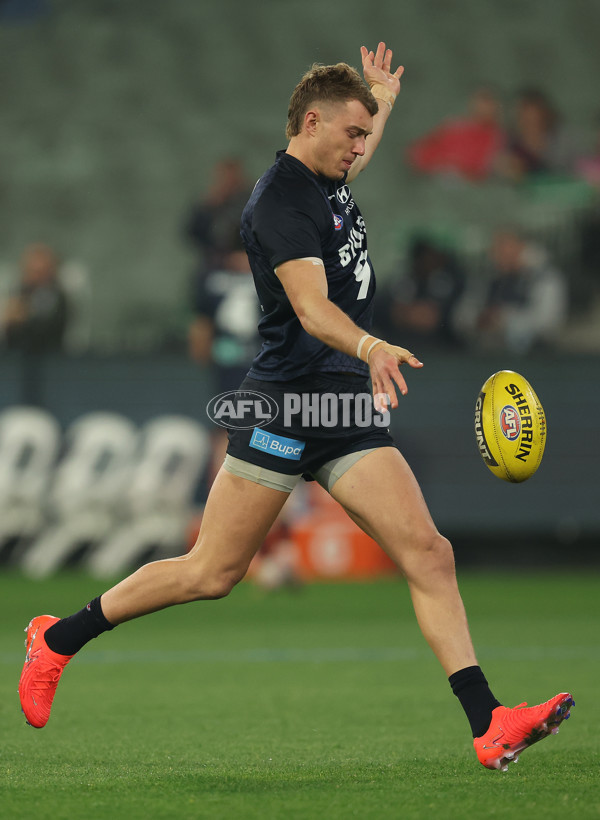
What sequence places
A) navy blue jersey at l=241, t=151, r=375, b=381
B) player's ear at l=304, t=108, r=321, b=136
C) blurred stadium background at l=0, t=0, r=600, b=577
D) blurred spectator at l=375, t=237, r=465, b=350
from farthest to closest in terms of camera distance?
blurred spectator at l=375, t=237, r=465, b=350 → blurred stadium background at l=0, t=0, r=600, b=577 → player's ear at l=304, t=108, r=321, b=136 → navy blue jersey at l=241, t=151, r=375, b=381

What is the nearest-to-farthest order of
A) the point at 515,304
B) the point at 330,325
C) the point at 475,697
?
1. the point at 330,325
2. the point at 475,697
3. the point at 515,304

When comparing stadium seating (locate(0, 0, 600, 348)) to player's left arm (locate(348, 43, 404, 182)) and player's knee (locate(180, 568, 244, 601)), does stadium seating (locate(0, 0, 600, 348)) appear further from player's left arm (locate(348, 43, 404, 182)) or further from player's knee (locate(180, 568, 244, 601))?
player's knee (locate(180, 568, 244, 601))

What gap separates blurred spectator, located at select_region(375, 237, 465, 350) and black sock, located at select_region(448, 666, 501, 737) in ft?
29.1

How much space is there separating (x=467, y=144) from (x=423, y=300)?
340 centimetres

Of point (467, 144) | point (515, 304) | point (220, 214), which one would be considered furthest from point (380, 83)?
point (467, 144)

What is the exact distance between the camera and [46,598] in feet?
37.2

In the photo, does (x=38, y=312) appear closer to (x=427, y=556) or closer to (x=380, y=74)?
(x=380, y=74)

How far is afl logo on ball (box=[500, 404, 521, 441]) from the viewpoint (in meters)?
4.93

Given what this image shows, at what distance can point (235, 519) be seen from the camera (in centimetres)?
490

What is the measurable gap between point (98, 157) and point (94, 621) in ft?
45.3

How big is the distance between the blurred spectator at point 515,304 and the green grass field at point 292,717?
3324mm

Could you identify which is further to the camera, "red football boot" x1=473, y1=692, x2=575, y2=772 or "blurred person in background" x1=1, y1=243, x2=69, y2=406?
"blurred person in background" x1=1, y1=243, x2=69, y2=406

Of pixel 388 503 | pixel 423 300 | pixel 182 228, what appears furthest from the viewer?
pixel 182 228

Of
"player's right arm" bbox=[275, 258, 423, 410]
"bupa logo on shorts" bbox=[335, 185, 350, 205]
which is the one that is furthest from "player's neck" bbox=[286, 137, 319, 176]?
"player's right arm" bbox=[275, 258, 423, 410]
